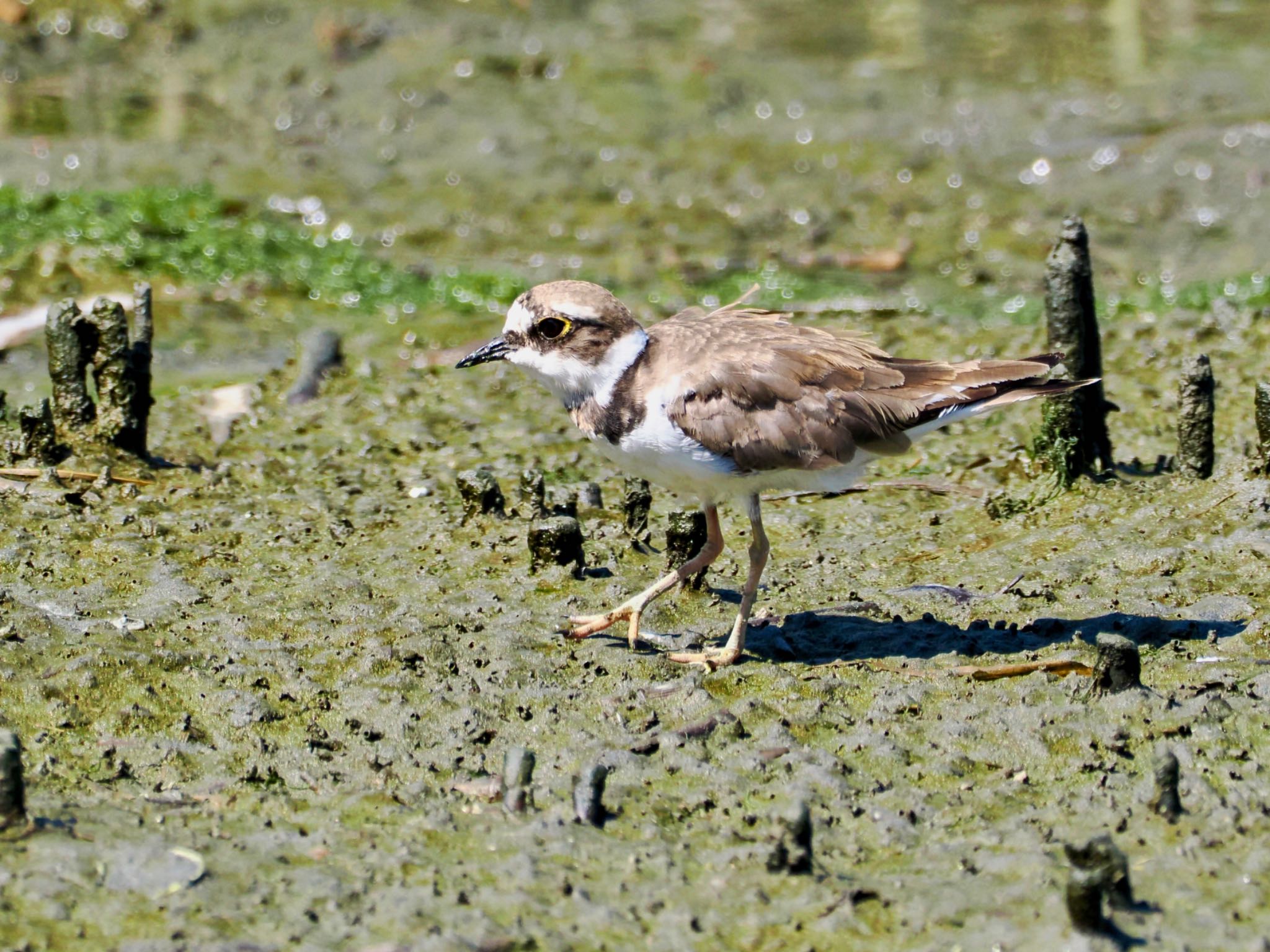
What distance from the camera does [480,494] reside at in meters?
7.00

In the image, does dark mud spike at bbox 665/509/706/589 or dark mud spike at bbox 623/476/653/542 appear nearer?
dark mud spike at bbox 665/509/706/589

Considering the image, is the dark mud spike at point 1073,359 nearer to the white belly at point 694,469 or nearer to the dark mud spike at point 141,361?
the white belly at point 694,469

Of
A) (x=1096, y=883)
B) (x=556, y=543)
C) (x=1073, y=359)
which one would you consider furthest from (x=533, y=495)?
(x=1096, y=883)

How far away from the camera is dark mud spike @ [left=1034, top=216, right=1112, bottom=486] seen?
7.04 m

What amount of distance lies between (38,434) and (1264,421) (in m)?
5.57

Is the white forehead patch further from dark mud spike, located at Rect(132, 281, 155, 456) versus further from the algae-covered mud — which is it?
dark mud spike, located at Rect(132, 281, 155, 456)

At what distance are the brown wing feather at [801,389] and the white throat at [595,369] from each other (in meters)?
0.13

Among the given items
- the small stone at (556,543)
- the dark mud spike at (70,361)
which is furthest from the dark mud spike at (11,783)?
the dark mud spike at (70,361)

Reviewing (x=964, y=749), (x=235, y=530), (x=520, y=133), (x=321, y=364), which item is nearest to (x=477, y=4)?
(x=520, y=133)

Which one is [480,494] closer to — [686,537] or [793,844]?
[686,537]

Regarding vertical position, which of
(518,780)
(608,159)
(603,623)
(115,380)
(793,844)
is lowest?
(603,623)

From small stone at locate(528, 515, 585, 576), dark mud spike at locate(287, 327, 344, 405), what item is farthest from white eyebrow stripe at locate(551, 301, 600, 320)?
dark mud spike at locate(287, 327, 344, 405)

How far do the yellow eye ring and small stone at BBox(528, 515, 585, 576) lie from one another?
→ 0.93 meters

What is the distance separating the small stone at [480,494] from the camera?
7.00 metres
